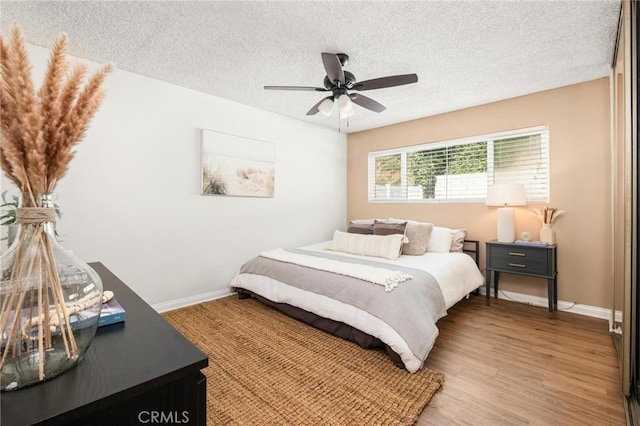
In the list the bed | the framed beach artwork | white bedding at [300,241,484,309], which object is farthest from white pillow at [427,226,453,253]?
the framed beach artwork

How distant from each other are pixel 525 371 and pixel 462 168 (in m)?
2.73

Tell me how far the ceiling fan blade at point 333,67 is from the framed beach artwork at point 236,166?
1792mm

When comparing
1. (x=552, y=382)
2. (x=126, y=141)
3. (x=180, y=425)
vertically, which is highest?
(x=126, y=141)

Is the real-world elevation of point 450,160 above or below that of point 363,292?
above

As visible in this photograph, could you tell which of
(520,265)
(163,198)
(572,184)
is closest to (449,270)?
(520,265)

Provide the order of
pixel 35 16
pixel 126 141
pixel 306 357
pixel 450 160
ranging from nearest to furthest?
pixel 35 16 → pixel 306 357 → pixel 126 141 → pixel 450 160

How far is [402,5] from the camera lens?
1.97m

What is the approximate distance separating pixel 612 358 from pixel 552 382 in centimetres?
76

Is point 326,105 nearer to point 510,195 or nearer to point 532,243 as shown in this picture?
point 510,195

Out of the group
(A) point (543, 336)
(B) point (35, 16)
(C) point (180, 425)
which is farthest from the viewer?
(A) point (543, 336)

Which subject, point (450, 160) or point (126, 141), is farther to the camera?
point (450, 160)

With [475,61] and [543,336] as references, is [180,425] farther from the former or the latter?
[475,61]

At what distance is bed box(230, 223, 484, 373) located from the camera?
210cm

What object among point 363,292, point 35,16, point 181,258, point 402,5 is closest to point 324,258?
point 363,292
